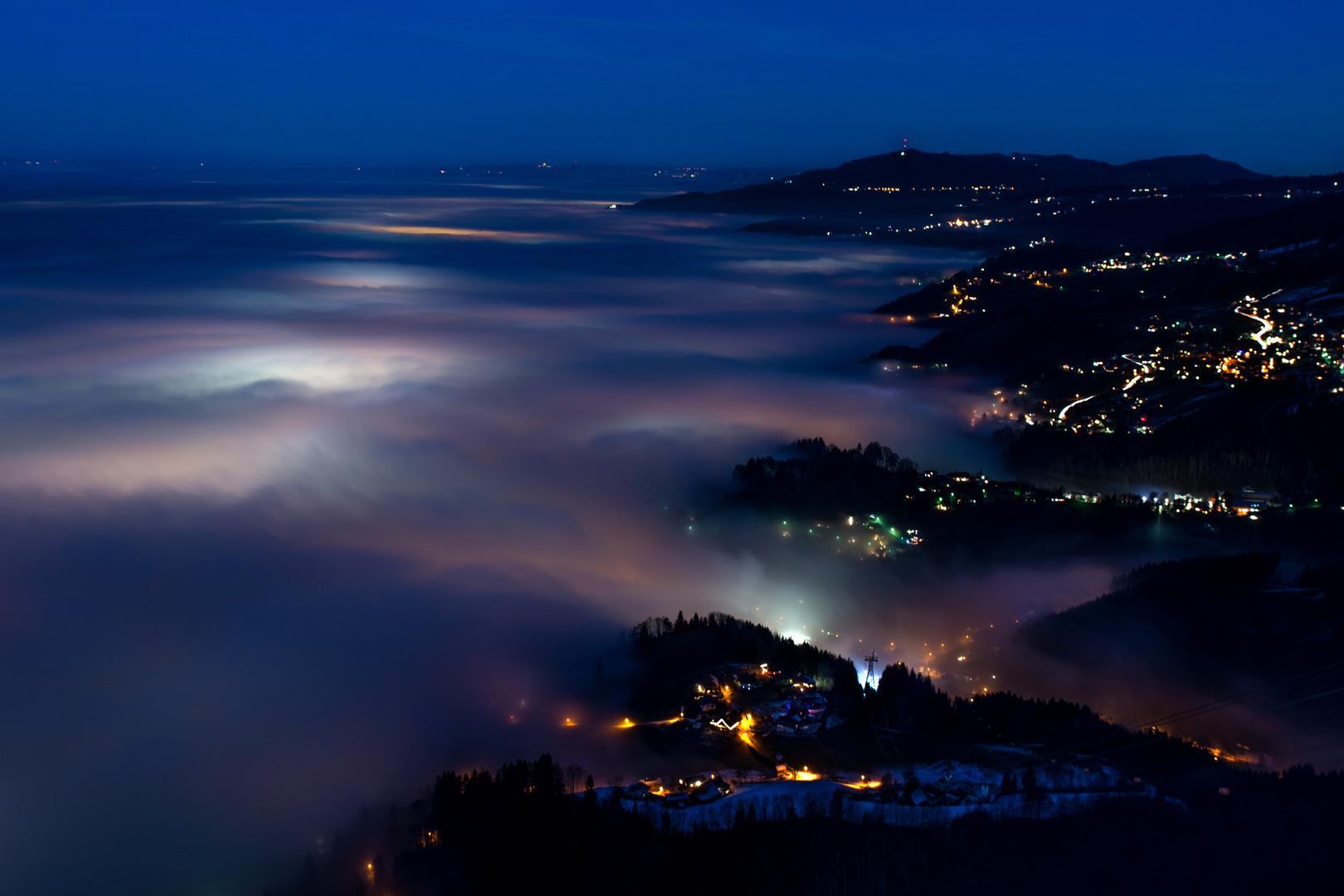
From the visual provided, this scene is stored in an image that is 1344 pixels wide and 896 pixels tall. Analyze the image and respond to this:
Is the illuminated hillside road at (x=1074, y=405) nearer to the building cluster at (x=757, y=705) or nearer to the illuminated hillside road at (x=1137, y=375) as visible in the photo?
the illuminated hillside road at (x=1137, y=375)

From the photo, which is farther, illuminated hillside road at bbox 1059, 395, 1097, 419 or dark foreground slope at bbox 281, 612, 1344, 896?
illuminated hillside road at bbox 1059, 395, 1097, 419

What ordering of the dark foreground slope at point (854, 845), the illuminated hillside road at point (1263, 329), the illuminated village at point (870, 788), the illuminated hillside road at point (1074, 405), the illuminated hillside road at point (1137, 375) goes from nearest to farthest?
the dark foreground slope at point (854, 845), the illuminated village at point (870, 788), the illuminated hillside road at point (1074, 405), the illuminated hillside road at point (1137, 375), the illuminated hillside road at point (1263, 329)

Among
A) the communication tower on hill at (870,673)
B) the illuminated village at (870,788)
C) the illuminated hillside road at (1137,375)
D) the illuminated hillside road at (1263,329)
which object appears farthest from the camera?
the illuminated hillside road at (1263,329)

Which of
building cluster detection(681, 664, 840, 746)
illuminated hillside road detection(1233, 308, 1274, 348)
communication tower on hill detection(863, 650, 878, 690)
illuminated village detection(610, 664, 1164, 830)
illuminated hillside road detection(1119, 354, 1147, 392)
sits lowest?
communication tower on hill detection(863, 650, 878, 690)

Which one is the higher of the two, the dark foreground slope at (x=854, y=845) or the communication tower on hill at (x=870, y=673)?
the dark foreground slope at (x=854, y=845)

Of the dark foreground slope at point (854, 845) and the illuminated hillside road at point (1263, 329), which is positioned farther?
the illuminated hillside road at point (1263, 329)

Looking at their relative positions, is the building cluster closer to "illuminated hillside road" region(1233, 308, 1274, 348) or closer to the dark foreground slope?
the dark foreground slope

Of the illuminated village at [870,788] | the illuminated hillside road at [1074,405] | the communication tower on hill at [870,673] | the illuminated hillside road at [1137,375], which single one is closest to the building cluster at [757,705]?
the illuminated village at [870,788]

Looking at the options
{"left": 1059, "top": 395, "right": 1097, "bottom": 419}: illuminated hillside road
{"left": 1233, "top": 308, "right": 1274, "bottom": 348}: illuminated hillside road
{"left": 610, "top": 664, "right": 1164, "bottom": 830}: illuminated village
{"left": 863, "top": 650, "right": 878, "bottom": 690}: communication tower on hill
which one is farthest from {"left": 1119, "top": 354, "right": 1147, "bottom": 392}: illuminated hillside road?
{"left": 610, "top": 664, "right": 1164, "bottom": 830}: illuminated village

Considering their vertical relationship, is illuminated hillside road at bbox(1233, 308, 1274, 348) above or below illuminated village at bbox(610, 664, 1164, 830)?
above

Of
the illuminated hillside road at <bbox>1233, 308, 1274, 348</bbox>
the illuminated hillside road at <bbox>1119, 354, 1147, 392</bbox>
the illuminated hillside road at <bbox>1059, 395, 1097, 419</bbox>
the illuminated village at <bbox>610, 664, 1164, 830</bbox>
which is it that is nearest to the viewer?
the illuminated village at <bbox>610, 664, 1164, 830</bbox>

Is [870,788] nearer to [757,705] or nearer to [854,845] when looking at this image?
[854,845]

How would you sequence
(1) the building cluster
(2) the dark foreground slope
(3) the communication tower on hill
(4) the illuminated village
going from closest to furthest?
(2) the dark foreground slope
(4) the illuminated village
(1) the building cluster
(3) the communication tower on hill
